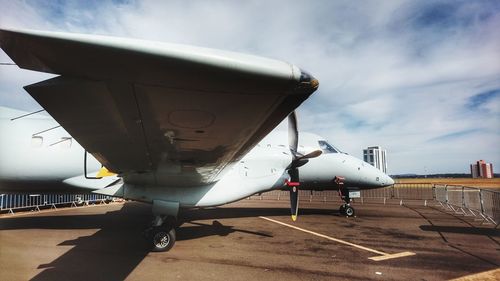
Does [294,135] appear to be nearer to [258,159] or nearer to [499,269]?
[258,159]

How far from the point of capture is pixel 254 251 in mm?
8156

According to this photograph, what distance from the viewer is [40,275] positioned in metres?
6.15

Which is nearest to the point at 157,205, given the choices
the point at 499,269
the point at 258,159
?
the point at 258,159

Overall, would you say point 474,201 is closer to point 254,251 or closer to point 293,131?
point 293,131

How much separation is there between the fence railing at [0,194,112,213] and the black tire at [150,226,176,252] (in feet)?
24.3

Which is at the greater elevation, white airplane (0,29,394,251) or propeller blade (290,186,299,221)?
white airplane (0,29,394,251)

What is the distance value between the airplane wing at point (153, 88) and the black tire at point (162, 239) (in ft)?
16.9

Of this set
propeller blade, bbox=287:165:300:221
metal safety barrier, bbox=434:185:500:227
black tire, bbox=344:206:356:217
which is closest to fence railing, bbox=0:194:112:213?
propeller blade, bbox=287:165:300:221

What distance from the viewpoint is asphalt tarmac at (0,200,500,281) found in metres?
6.37

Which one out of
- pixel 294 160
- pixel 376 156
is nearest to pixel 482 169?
pixel 376 156

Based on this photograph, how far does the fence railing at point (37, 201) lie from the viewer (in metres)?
16.1

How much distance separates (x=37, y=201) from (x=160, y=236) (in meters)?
14.6

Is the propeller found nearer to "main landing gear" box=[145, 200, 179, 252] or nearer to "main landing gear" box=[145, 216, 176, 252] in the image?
"main landing gear" box=[145, 200, 179, 252]

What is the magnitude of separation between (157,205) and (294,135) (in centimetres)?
525
